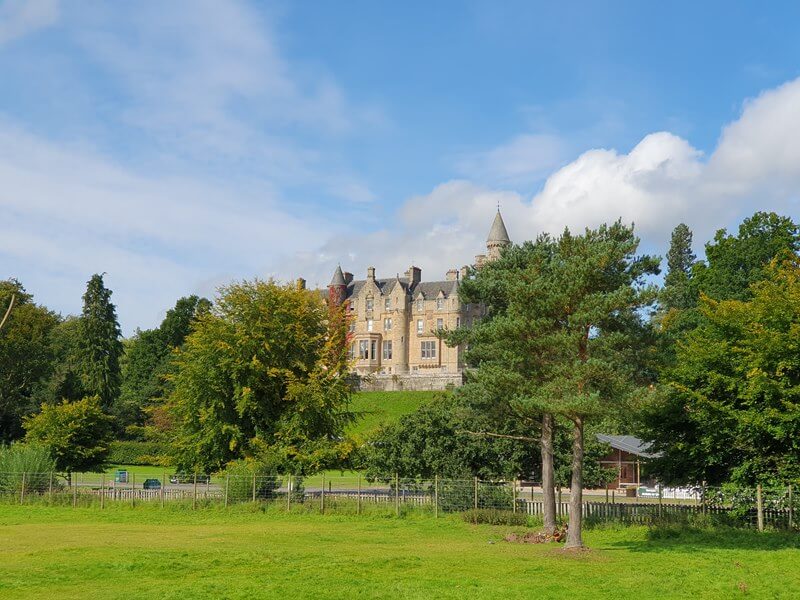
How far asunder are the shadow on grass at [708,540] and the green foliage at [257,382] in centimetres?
1655

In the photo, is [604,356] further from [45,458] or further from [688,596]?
[45,458]

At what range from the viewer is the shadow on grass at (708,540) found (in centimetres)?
2512

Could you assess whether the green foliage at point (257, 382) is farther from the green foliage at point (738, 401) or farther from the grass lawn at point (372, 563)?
the green foliage at point (738, 401)

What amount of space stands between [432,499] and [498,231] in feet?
278

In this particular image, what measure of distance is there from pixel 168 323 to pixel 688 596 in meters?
82.3

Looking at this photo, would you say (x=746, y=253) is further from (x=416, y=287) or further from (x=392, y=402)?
(x=416, y=287)

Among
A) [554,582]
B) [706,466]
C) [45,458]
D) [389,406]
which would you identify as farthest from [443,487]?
[389,406]

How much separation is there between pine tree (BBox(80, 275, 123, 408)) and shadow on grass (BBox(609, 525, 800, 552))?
63.6 meters

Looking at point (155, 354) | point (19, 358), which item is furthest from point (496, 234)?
point (19, 358)

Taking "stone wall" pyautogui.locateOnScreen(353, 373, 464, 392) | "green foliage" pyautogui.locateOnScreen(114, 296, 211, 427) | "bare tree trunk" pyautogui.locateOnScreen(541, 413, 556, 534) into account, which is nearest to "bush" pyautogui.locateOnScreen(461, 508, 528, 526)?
"bare tree trunk" pyautogui.locateOnScreen(541, 413, 556, 534)

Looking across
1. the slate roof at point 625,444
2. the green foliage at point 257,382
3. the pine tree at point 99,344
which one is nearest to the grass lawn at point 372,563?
the green foliage at point 257,382

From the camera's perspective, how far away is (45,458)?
138 feet

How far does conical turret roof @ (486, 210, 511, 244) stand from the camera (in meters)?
117

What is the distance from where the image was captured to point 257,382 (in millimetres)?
41312
